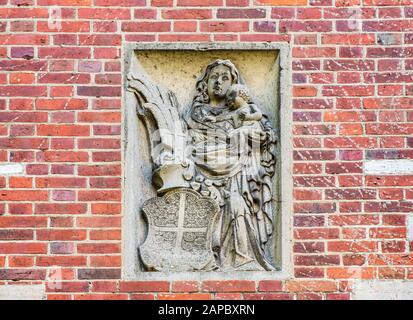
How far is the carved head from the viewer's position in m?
6.88

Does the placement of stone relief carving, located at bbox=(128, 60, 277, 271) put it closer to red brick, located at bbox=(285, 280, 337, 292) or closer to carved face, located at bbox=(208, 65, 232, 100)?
carved face, located at bbox=(208, 65, 232, 100)

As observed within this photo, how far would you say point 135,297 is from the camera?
6531 mm

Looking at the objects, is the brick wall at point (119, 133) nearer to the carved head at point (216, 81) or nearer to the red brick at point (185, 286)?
the red brick at point (185, 286)

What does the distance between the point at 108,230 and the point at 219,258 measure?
25.7 inches

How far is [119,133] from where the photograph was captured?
672cm

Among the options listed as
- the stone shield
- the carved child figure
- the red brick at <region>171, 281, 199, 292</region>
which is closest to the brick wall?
the red brick at <region>171, 281, 199, 292</region>

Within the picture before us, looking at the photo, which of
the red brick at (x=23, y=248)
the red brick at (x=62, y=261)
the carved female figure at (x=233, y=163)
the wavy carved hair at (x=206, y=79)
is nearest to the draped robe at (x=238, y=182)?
the carved female figure at (x=233, y=163)

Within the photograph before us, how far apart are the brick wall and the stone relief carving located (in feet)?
0.55

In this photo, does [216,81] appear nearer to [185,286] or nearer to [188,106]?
[188,106]

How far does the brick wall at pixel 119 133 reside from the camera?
259 inches

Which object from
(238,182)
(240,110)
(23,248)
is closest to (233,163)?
(238,182)

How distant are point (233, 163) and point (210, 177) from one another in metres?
0.16
